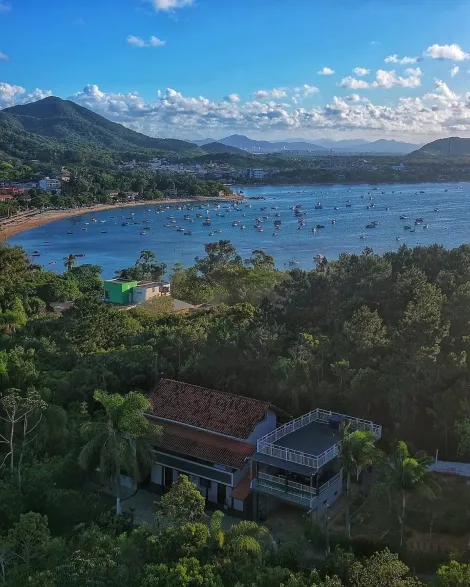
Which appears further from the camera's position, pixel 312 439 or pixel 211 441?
pixel 211 441

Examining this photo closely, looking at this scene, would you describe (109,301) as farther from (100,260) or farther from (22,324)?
(100,260)

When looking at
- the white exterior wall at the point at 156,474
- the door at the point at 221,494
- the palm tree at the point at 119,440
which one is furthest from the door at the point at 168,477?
the door at the point at 221,494

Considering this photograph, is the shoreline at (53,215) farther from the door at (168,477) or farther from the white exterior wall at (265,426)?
the white exterior wall at (265,426)

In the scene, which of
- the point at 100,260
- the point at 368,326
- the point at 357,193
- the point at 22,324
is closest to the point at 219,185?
the point at 357,193

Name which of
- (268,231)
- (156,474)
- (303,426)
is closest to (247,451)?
(303,426)

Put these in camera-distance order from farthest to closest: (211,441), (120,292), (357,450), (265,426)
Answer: (120,292) < (265,426) < (211,441) < (357,450)

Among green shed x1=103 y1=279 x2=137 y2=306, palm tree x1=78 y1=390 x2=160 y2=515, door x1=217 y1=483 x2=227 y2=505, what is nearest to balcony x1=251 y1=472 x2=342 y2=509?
door x1=217 y1=483 x2=227 y2=505

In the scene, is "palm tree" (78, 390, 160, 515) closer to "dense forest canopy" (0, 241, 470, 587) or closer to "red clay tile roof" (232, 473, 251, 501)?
"dense forest canopy" (0, 241, 470, 587)

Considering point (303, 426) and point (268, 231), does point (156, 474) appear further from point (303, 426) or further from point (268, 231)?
point (268, 231)
